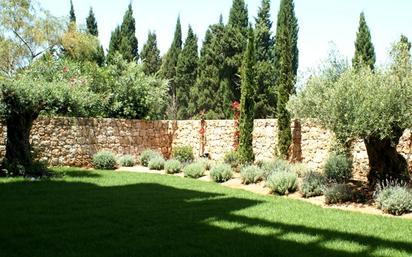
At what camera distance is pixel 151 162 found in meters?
16.5

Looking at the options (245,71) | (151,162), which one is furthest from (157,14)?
(151,162)

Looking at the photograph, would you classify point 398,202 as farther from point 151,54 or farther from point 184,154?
→ point 151,54

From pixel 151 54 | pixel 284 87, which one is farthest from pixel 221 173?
pixel 151 54

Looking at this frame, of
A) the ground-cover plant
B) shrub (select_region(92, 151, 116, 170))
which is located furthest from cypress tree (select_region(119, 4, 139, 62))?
the ground-cover plant

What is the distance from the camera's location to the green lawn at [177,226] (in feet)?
18.0

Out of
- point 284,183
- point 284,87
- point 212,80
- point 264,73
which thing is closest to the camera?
point 284,183

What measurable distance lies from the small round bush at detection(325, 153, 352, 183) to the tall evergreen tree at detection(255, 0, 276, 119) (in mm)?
12811

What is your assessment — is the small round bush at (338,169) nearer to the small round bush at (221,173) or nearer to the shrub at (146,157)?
the small round bush at (221,173)

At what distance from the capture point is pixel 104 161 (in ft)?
53.9

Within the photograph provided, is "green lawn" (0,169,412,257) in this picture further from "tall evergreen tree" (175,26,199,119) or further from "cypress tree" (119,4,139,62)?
"cypress tree" (119,4,139,62)

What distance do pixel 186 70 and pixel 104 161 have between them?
66.0ft

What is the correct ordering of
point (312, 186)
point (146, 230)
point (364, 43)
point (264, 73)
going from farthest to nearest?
point (264, 73), point (364, 43), point (312, 186), point (146, 230)

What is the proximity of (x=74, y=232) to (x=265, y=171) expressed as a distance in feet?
25.1

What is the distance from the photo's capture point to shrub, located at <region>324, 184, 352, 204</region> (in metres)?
9.73
